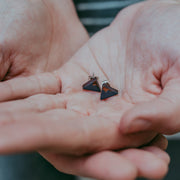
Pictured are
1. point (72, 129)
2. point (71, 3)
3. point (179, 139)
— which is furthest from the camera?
point (179, 139)

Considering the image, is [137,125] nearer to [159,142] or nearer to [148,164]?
[148,164]

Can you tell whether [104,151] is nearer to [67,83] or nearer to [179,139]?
[67,83]

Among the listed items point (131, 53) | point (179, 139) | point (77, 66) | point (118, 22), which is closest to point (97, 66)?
point (77, 66)

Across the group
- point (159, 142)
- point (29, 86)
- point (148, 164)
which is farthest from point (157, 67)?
point (29, 86)

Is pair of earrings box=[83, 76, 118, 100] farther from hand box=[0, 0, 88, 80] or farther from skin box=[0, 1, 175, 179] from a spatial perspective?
hand box=[0, 0, 88, 80]

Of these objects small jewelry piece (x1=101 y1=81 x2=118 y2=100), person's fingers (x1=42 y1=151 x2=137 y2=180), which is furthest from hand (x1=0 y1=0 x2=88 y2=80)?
person's fingers (x1=42 y1=151 x2=137 y2=180)

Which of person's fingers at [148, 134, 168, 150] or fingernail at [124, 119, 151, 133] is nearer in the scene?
fingernail at [124, 119, 151, 133]
